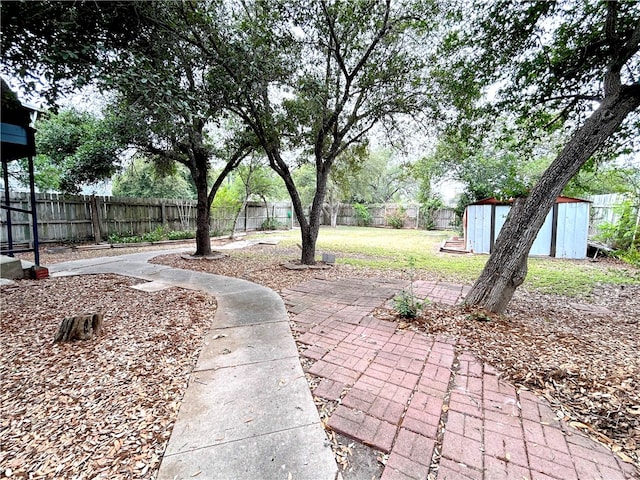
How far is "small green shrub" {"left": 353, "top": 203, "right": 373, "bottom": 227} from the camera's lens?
20411 mm

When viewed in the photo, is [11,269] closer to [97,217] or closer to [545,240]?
[97,217]

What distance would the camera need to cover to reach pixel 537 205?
9.97ft

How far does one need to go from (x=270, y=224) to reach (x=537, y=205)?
1428 cm

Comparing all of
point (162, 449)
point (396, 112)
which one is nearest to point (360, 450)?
point (162, 449)

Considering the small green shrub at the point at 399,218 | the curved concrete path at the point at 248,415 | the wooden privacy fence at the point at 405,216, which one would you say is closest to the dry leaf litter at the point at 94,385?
the curved concrete path at the point at 248,415

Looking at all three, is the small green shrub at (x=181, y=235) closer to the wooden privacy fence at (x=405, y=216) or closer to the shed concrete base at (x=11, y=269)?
the shed concrete base at (x=11, y=269)

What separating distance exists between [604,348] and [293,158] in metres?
6.67

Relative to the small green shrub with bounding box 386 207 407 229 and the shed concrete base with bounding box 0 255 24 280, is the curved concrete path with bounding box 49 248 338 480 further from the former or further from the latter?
the small green shrub with bounding box 386 207 407 229

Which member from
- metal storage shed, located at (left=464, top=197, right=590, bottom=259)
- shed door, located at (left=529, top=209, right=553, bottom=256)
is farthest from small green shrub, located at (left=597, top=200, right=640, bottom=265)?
shed door, located at (left=529, top=209, right=553, bottom=256)

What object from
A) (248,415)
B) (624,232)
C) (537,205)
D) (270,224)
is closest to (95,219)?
(270,224)

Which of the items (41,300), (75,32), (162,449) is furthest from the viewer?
(41,300)

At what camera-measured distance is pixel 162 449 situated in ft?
4.76

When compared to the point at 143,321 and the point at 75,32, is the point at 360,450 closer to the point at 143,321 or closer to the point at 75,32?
the point at 143,321

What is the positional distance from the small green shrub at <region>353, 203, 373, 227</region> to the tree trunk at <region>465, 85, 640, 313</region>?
17.2 m
